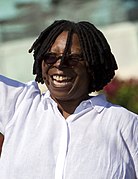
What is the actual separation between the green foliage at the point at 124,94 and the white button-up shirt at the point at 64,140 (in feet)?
Result: 16.7

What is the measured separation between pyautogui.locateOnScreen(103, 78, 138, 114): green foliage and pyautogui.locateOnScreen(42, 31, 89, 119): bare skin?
16.8 ft

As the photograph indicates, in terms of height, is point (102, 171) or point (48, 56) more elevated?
point (48, 56)

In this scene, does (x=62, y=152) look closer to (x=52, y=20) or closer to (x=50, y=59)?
(x=50, y=59)

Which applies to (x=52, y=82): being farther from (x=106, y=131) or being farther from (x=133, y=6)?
(x=133, y=6)

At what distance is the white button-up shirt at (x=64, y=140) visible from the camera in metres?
3.48

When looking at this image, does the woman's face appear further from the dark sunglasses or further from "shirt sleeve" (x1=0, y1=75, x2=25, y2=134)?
"shirt sleeve" (x1=0, y1=75, x2=25, y2=134)

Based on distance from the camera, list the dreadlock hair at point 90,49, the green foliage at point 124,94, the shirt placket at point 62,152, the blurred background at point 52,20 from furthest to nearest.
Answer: the blurred background at point 52,20 → the green foliage at point 124,94 → the dreadlock hair at point 90,49 → the shirt placket at point 62,152

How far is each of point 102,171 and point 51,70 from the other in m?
0.54

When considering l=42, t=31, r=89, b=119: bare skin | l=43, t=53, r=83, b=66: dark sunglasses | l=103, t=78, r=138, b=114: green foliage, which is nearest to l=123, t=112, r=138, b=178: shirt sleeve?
l=42, t=31, r=89, b=119: bare skin

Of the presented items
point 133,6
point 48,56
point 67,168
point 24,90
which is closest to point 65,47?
point 48,56

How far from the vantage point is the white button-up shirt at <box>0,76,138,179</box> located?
3.48m

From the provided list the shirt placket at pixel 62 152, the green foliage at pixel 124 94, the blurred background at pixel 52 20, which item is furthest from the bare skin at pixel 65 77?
the blurred background at pixel 52 20

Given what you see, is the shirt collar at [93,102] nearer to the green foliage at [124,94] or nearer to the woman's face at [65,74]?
the woman's face at [65,74]

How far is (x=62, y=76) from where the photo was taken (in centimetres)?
354
